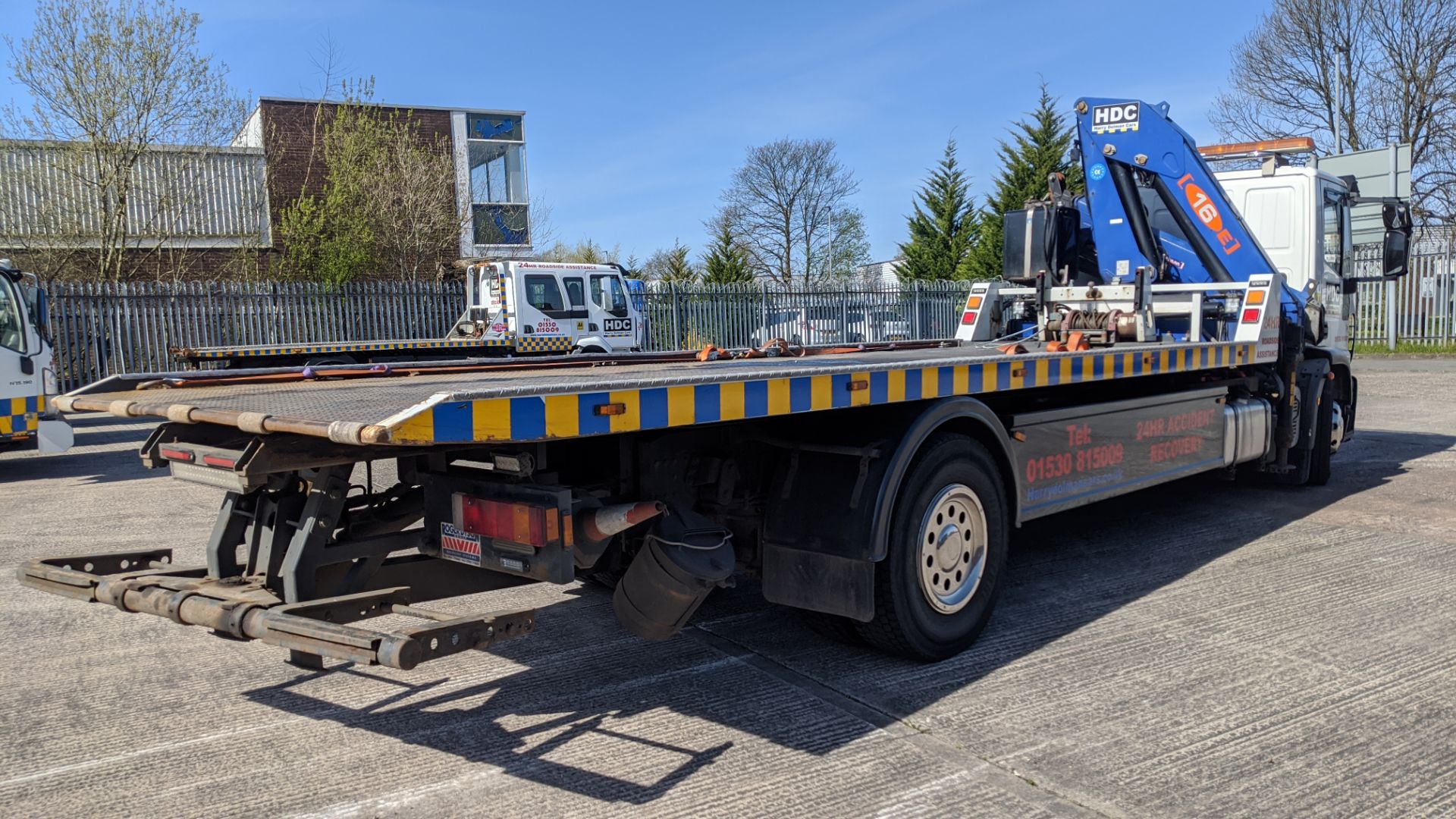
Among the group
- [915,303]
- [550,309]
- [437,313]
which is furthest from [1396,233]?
[915,303]

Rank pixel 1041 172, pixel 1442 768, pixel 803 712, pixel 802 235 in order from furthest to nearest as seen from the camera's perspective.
A: pixel 802 235 < pixel 1041 172 < pixel 803 712 < pixel 1442 768

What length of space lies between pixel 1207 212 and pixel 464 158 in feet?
94.3

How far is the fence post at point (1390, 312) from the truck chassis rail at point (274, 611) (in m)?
27.9

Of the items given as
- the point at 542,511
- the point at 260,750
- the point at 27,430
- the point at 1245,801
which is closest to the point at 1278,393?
the point at 1245,801

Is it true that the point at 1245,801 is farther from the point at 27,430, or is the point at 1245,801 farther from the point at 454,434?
the point at 27,430

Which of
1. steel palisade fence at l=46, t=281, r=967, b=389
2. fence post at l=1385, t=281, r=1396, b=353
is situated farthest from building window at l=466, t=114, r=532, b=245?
fence post at l=1385, t=281, r=1396, b=353

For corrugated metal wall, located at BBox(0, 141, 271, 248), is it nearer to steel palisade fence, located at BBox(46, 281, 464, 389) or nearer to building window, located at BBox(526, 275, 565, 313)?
steel palisade fence, located at BBox(46, 281, 464, 389)

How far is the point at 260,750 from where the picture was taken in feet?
12.4

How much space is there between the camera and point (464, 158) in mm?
33688

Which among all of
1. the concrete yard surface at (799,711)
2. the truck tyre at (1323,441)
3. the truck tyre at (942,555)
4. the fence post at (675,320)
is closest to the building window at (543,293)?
the fence post at (675,320)

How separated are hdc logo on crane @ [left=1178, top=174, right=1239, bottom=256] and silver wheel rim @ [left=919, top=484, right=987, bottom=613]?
508cm

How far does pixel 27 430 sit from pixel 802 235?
44.7 metres

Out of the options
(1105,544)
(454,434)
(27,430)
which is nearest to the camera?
(454,434)

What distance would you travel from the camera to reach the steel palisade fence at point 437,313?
19.5 m
